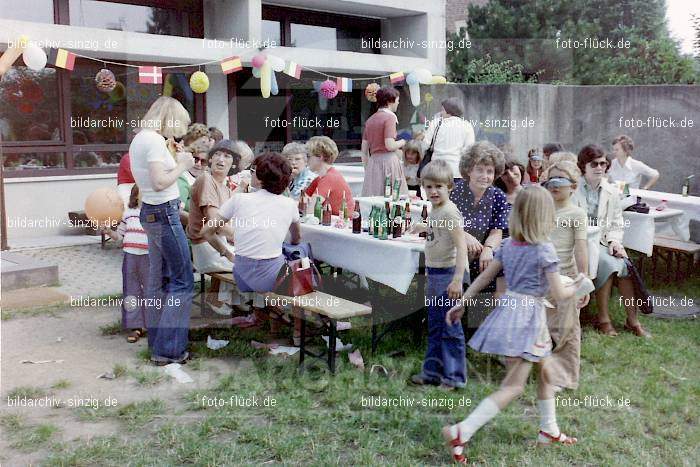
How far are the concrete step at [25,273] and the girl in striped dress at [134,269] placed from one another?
2001mm

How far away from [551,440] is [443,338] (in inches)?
43.7

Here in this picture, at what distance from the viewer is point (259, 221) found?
211 inches

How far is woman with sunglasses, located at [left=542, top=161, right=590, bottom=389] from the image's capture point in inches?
193

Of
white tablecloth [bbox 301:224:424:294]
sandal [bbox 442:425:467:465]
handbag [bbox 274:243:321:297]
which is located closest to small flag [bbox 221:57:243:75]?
white tablecloth [bbox 301:224:424:294]

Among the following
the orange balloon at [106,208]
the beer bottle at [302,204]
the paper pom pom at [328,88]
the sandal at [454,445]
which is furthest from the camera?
the paper pom pom at [328,88]

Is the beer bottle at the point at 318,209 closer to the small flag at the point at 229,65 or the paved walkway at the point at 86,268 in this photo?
the paved walkway at the point at 86,268

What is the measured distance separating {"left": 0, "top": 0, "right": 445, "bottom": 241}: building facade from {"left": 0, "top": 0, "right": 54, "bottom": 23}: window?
16mm

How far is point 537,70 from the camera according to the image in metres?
21.4

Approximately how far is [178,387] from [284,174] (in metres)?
1.70

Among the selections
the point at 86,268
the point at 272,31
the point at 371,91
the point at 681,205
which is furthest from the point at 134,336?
the point at 272,31

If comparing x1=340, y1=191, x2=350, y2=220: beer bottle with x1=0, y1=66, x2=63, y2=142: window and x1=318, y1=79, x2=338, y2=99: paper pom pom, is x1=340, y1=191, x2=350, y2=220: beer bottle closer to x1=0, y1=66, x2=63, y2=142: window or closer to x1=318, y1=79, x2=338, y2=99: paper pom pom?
x1=0, y1=66, x2=63, y2=142: window

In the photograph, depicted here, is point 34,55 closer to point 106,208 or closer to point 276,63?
point 106,208

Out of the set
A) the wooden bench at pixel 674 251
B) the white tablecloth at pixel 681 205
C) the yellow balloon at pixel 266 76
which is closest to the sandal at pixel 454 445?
the wooden bench at pixel 674 251

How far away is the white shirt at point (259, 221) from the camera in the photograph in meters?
5.38
